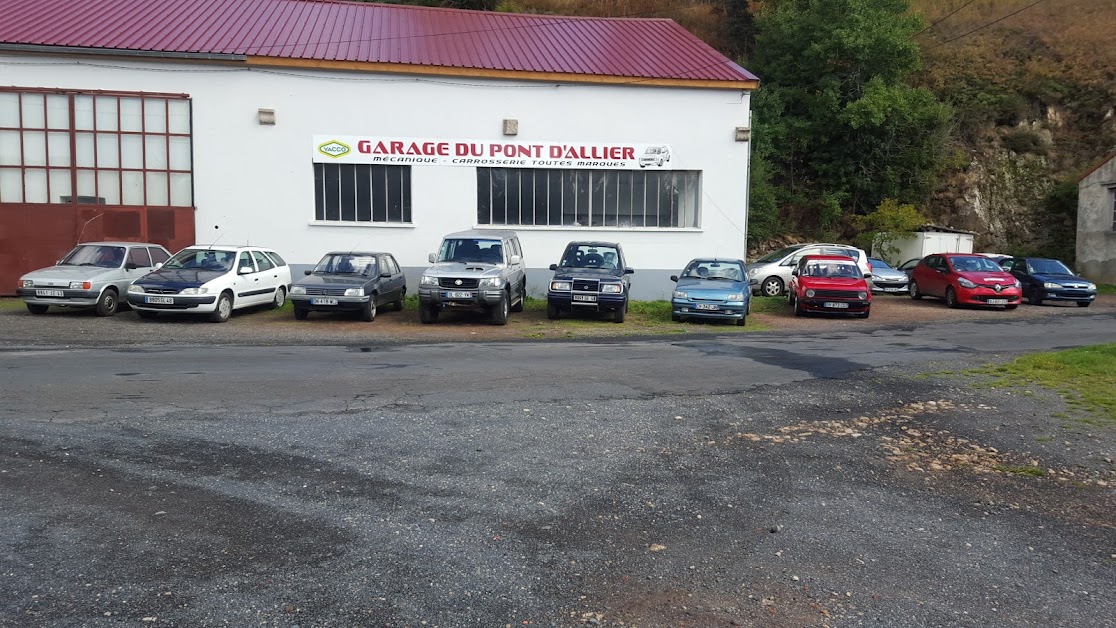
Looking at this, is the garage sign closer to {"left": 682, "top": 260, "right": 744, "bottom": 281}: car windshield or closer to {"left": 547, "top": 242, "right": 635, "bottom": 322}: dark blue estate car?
{"left": 682, "top": 260, "right": 744, "bottom": 281}: car windshield

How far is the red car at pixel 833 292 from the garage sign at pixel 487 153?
555 cm

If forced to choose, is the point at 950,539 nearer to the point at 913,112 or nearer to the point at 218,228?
the point at 218,228

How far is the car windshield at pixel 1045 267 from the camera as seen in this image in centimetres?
2541

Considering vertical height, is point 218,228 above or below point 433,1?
below

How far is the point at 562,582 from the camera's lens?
14.6 feet

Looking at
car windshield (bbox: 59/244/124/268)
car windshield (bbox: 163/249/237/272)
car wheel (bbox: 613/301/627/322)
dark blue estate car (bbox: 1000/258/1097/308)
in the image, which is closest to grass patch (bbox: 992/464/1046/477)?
car wheel (bbox: 613/301/627/322)

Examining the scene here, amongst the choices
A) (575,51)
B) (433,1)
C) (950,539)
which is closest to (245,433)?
(950,539)

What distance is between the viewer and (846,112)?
117ft

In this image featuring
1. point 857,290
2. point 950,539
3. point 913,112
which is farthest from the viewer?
point 913,112

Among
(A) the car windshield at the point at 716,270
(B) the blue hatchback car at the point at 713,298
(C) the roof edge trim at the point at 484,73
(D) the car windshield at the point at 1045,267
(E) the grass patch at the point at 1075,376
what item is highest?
(C) the roof edge trim at the point at 484,73

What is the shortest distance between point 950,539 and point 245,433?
571cm

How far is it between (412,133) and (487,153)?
2.13m

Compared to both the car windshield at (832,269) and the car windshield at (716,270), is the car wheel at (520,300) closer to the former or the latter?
the car windshield at (716,270)

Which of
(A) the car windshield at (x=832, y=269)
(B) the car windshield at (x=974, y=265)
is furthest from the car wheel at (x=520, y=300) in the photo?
(B) the car windshield at (x=974, y=265)
